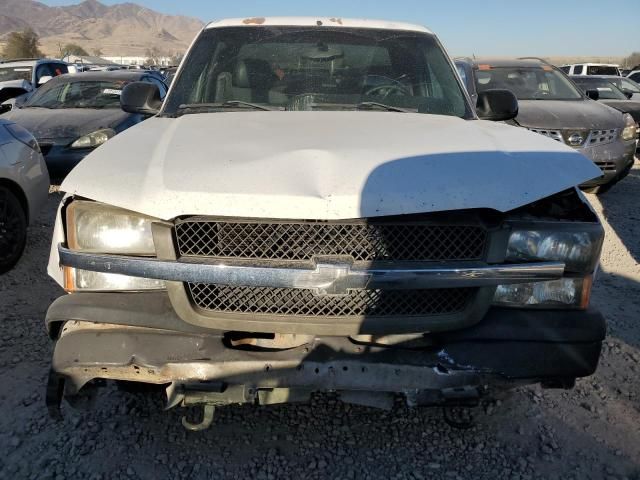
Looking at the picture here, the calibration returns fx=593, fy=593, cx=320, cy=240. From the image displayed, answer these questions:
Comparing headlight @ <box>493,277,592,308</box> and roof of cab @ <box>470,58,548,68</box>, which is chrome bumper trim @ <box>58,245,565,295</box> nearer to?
headlight @ <box>493,277,592,308</box>

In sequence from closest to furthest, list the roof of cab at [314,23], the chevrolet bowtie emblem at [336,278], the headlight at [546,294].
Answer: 1. the chevrolet bowtie emblem at [336,278]
2. the headlight at [546,294]
3. the roof of cab at [314,23]

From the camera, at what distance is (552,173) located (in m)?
2.33

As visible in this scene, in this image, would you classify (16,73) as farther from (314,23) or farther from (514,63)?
(314,23)

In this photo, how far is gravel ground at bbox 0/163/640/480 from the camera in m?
2.60

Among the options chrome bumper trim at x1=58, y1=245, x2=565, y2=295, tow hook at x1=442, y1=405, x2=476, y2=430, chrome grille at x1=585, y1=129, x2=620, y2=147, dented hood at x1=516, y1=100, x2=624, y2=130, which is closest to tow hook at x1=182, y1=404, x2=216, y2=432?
chrome bumper trim at x1=58, y1=245, x2=565, y2=295

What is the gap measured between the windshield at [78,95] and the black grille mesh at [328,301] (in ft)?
24.5

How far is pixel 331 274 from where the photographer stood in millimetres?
2035

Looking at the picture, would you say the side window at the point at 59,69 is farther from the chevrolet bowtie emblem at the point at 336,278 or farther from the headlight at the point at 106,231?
the chevrolet bowtie emblem at the point at 336,278

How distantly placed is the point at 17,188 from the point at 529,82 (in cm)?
725

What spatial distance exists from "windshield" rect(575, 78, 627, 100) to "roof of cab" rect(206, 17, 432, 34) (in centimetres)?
1006

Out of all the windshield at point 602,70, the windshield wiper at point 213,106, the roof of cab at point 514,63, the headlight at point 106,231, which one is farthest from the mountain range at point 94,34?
the headlight at point 106,231

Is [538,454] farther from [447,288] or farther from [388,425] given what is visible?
[447,288]

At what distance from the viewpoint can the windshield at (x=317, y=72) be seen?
11.5 feet

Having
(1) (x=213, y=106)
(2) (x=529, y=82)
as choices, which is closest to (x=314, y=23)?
(1) (x=213, y=106)
